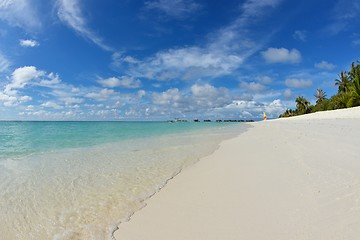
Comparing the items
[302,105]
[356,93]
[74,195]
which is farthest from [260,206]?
[302,105]

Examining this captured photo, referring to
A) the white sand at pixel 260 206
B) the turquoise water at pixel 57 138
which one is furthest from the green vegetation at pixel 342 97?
the white sand at pixel 260 206

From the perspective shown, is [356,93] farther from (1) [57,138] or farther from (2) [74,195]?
(2) [74,195]

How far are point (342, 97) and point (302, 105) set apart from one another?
33.3 meters

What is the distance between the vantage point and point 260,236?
2.80 meters

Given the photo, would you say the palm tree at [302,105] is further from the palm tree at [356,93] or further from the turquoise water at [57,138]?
the turquoise water at [57,138]

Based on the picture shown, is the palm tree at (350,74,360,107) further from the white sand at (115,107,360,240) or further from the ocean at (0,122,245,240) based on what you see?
the ocean at (0,122,245,240)

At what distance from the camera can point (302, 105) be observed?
8294 centimetres

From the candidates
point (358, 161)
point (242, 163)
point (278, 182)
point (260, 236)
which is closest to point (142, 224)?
point (260, 236)

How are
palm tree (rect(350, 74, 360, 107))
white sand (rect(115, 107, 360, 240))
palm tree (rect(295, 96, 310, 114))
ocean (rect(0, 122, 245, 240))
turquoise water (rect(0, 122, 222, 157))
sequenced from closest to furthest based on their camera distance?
white sand (rect(115, 107, 360, 240)), ocean (rect(0, 122, 245, 240)), turquoise water (rect(0, 122, 222, 157)), palm tree (rect(350, 74, 360, 107)), palm tree (rect(295, 96, 310, 114))

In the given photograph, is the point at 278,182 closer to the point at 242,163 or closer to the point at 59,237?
the point at 242,163

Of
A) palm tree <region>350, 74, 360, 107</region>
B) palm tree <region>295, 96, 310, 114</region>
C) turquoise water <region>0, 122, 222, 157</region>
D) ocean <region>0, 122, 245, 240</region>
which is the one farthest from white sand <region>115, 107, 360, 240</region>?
palm tree <region>295, 96, 310, 114</region>

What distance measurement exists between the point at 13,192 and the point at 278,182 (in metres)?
6.29

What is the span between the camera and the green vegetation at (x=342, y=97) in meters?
43.8

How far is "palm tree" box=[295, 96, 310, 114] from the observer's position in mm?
80750
